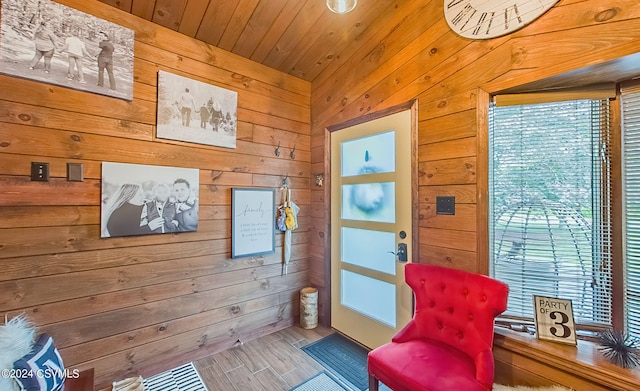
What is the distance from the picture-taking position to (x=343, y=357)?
230 cm

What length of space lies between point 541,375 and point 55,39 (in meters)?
3.51

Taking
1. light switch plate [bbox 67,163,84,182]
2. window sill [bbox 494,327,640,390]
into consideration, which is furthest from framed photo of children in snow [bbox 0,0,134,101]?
window sill [bbox 494,327,640,390]

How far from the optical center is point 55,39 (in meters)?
1.70

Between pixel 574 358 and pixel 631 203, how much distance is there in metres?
0.89

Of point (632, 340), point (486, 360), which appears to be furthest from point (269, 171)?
point (632, 340)

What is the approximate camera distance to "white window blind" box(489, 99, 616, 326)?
5.01 ft

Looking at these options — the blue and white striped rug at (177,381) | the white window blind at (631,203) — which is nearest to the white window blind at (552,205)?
the white window blind at (631,203)

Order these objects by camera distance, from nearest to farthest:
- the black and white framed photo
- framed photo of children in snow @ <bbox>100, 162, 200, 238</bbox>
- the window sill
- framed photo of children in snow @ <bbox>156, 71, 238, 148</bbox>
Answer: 1. the window sill
2. framed photo of children in snow @ <bbox>100, 162, 200, 238</bbox>
3. framed photo of children in snow @ <bbox>156, 71, 238, 148</bbox>
4. the black and white framed photo

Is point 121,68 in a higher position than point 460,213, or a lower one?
higher

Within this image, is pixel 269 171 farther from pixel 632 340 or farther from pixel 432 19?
pixel 632 340

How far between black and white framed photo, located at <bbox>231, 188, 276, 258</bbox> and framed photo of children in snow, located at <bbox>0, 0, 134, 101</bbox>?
3.84 ft

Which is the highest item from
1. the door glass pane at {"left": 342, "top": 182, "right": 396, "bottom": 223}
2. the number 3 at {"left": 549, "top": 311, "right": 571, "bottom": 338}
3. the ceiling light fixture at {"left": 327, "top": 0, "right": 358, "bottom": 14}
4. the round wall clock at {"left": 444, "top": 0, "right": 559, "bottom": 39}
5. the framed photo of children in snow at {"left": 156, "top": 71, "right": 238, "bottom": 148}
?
the ceiling light fixture at {"left": 327, "top": 0, "right": 358, "bottom": 14}

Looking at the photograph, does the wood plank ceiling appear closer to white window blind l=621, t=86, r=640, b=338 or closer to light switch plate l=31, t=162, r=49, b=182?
light switch plate l=31, t=162, r=49, b=182

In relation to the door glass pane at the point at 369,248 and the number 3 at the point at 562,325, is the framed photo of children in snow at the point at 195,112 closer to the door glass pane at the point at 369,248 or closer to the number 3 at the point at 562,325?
the door glass pane at the point at 369,248
